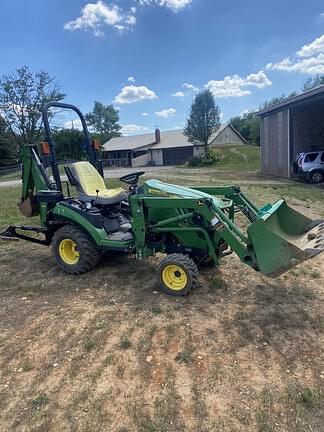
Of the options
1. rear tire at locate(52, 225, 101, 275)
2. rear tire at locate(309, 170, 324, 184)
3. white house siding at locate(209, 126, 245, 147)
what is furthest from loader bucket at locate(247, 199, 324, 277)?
white house siding at locate(209, 126, 245, 147)

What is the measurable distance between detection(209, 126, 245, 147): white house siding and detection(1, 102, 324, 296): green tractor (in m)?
39.7

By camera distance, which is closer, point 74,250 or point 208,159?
point 74,250

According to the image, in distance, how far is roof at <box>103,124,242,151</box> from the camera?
44737 mm

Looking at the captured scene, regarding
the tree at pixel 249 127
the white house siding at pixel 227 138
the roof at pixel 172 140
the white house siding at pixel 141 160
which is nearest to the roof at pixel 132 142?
the roof at pixel 172 140

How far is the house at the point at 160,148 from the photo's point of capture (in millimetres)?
43656

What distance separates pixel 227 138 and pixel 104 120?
1459 inches

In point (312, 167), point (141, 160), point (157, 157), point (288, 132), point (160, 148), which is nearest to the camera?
point (312, 167)

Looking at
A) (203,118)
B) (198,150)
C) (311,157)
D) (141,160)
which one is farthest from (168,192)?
(141,160)

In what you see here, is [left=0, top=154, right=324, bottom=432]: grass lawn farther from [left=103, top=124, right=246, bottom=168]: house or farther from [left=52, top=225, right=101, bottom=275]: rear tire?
[left=103, top=124, right=246, bottom=168]: house

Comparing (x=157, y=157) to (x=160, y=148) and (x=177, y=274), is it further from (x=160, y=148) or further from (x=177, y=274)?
(x=177, y=274)

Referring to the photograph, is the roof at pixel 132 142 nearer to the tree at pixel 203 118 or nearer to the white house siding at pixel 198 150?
the white house siding at pixel 198 150

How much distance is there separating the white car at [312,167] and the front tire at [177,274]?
13.7 meters

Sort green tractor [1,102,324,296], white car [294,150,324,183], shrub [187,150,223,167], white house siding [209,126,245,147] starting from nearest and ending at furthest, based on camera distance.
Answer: green tractor [1,102,324,296] < white car [294,150,324,183] < shrub [187,150,223,167] < white house siding [209,126,245,147]

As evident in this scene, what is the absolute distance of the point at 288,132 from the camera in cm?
1775
